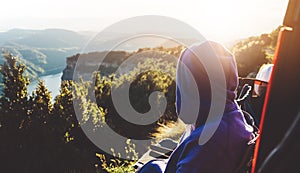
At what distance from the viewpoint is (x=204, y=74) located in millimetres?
1843

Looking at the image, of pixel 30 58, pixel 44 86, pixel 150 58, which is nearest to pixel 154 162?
pixel 44 86

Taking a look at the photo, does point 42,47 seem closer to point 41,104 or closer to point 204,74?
point 41,104

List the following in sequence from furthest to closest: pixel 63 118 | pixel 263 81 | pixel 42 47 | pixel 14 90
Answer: pixel 42 47, pixel 14 90, pixel 63 118, pixel 263 81

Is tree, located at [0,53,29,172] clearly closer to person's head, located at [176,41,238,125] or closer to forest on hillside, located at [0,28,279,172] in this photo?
forest on hillside, located at [0,28,279,172]

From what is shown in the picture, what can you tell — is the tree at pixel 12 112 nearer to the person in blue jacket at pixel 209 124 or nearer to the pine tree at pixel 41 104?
the pine tree at pixel 41 104

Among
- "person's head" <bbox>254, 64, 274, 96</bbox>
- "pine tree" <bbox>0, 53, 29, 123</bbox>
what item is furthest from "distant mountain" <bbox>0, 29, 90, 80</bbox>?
"person's head" <bbox>254, 64, 274, 96</bbox>

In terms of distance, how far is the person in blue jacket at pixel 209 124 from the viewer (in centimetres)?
162

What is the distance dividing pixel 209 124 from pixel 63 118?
31.0 ft

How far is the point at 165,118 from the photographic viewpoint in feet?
31.4

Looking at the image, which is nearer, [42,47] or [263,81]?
[263,81]

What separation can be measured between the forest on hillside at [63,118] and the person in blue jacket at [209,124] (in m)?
6.94

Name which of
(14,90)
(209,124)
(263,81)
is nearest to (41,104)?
(14,90)

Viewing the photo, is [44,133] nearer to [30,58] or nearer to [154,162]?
[154,162]

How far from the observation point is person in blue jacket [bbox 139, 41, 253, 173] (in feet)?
5.32
